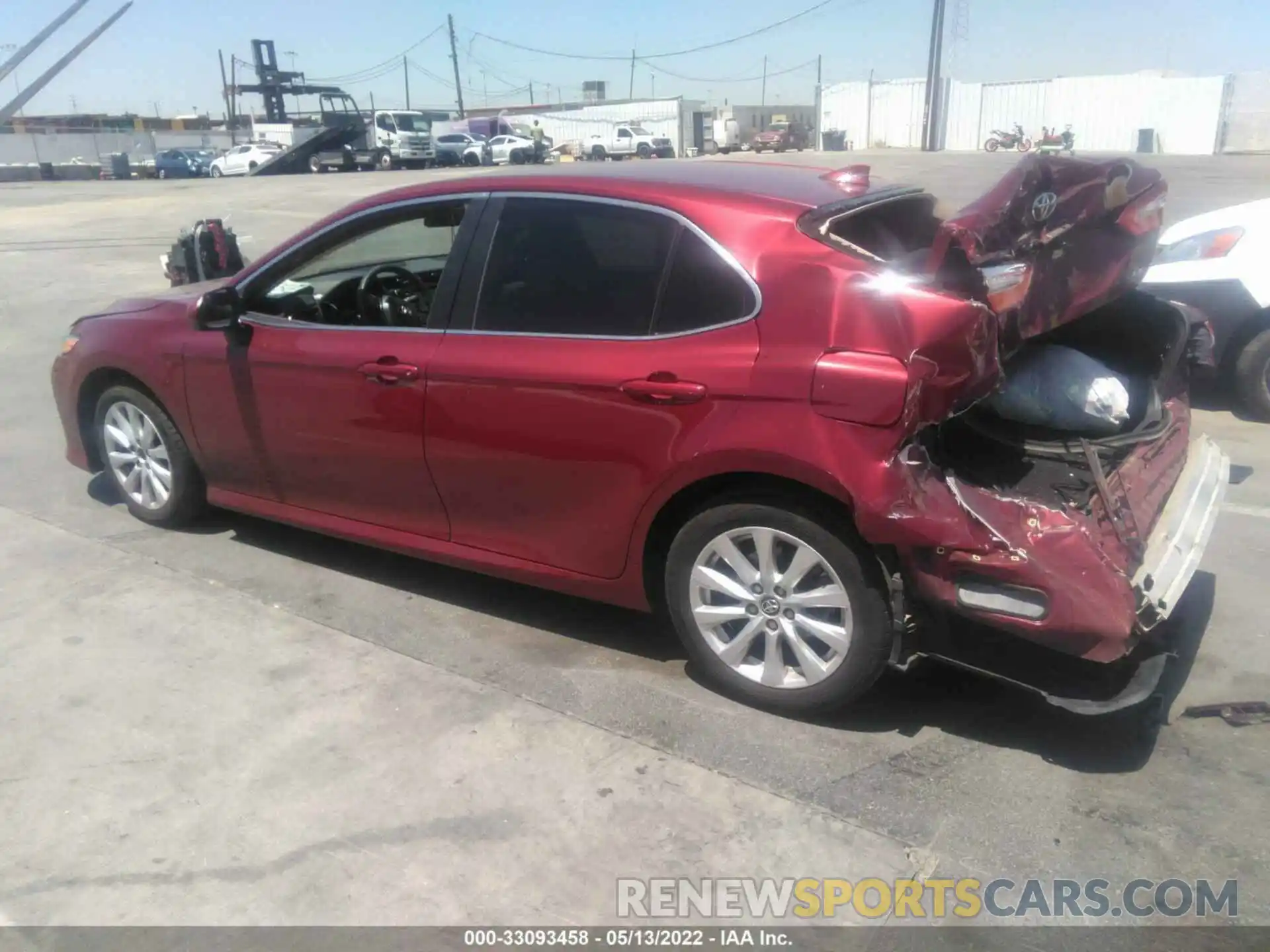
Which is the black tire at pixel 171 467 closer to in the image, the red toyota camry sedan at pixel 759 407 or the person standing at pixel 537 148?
the red toyota camry sedan at pixel 759 407

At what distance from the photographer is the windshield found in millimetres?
46500

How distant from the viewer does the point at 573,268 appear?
3674mm

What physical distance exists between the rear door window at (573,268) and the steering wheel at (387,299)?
19.8 inches

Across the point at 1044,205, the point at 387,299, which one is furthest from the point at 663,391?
the point at 387,299

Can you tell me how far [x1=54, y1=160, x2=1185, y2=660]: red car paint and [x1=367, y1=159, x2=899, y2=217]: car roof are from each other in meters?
0.01

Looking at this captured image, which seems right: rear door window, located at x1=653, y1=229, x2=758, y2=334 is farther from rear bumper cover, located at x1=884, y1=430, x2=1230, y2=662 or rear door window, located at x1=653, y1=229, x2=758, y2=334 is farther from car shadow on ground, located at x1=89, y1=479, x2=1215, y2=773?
car shadow on ground, located at x1=89, y1=479, x2=1215, y2=773

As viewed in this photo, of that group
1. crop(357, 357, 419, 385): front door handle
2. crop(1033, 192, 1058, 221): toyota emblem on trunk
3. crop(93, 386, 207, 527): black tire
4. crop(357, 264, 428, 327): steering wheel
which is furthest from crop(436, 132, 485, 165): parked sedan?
crop(1033, 192, 1058, 221): toyota emblem on trunk

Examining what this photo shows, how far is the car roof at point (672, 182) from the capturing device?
11.5ft

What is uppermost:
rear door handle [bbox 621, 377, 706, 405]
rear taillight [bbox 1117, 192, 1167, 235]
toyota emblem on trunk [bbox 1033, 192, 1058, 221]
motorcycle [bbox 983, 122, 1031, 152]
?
toyota emblem on trunk [bbox 1033, 192, 1058, 221]

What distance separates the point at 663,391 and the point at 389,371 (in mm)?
1179

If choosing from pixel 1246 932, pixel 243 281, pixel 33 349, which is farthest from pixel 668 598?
pixel 33 349

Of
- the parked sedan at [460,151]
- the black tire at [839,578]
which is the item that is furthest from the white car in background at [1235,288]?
the parked sedan at [460,151]

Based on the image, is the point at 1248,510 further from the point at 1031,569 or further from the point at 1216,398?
the point at 1031,569

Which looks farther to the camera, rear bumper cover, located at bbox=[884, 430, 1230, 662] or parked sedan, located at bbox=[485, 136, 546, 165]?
parked sedan, located at bbox=[485, 136, 546, 165]
